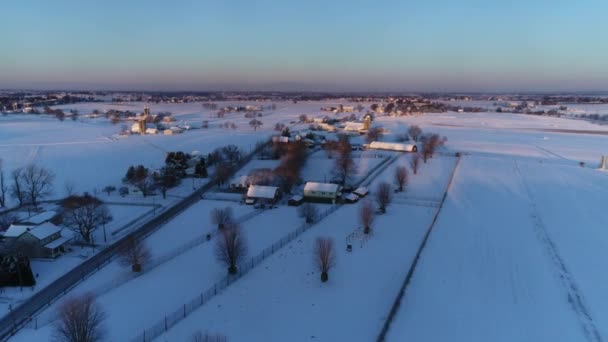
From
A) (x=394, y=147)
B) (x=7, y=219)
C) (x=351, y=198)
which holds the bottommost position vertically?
(x=7, y=219)

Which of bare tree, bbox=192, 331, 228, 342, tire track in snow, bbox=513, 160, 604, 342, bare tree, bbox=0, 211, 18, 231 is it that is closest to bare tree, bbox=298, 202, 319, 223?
bare tree, bbox=192, 331, 228, 342

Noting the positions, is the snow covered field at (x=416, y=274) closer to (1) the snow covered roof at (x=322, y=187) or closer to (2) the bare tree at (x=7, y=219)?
(1) the snow covered roof at (x=322, y=187)

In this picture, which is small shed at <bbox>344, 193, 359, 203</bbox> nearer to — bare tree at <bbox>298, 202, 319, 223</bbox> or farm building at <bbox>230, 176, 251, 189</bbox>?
bare tree at <bbox>298, 202, 319, 223</bbox>

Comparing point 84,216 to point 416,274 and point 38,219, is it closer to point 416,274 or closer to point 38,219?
point 38,219

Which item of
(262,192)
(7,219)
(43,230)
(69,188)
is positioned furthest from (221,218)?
(69,188)

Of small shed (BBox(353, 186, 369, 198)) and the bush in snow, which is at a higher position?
small shed (BBox(353, 186, 369, 198))

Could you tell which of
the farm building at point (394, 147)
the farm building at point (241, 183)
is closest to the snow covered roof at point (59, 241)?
the farm building at point (241, 183)
